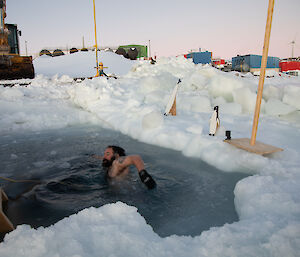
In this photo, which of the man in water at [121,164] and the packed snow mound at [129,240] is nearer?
the packed snow mound at [129,240]

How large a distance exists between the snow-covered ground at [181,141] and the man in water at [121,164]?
3.57ft

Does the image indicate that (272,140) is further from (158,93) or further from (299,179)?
(158,93)

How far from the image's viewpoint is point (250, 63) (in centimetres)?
2497

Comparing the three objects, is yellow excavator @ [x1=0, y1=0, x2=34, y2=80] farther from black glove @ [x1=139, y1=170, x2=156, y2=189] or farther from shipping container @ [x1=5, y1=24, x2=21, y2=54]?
black glove @ [x1=139, y1=170, x2=156, y2=189]

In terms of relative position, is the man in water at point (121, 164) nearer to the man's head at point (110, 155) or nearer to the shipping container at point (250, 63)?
the man's head at point (110, 155)

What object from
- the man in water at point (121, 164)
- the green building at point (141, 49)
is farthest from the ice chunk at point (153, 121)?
the green building at point (141, 49)

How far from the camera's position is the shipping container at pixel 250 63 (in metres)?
24.8

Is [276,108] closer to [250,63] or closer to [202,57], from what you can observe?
[250,63]

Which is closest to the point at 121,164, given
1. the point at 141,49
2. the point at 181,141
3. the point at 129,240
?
the point at 181,141

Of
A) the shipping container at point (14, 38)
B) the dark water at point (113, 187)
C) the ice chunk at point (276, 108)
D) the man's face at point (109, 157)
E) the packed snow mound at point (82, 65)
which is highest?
the shipping container at point (14, 38)

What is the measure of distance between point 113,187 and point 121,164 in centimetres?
36

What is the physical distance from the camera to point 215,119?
488 cm

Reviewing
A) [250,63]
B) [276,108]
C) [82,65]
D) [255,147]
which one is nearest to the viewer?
[255,147]

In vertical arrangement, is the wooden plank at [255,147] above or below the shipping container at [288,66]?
below
